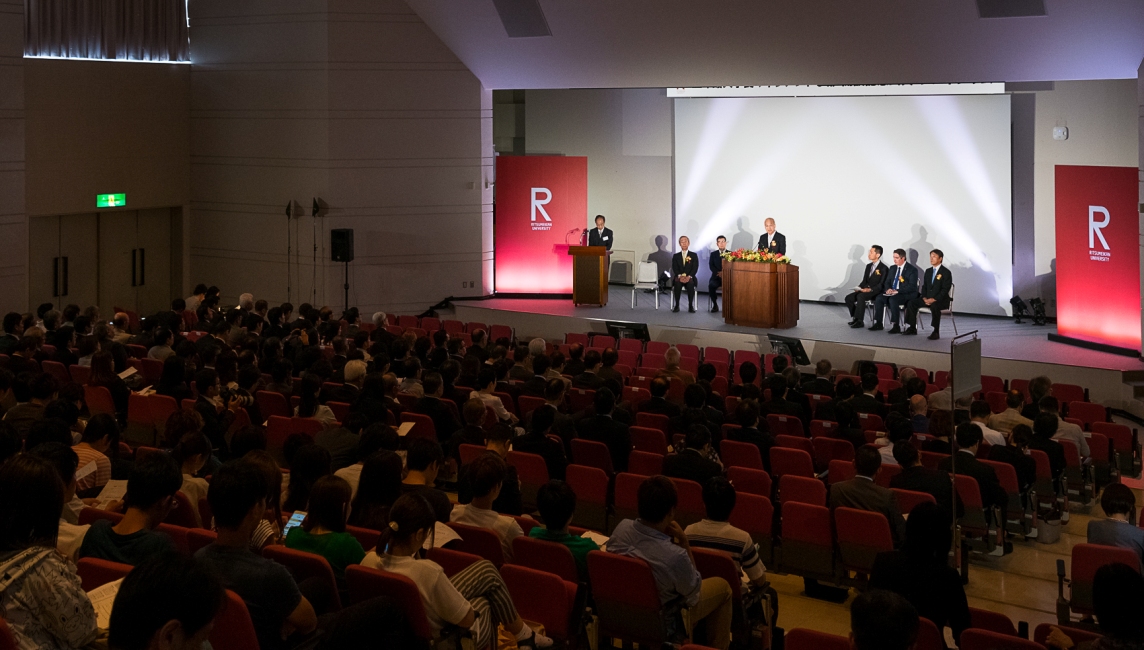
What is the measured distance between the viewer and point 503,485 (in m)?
6.38

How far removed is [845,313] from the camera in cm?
1762

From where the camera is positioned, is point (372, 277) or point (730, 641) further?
point (372, 277)

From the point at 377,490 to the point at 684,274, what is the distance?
1274 cm

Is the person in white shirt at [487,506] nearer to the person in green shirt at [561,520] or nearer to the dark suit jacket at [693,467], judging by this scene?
the person in green shirt at [561,520]

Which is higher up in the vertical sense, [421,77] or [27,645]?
[421,77]

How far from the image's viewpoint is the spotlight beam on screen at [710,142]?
1873 cm

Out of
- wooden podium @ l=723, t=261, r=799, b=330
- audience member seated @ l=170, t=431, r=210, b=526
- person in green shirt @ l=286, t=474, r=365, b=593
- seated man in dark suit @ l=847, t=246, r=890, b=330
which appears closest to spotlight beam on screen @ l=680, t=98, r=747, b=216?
wooden podium @ l=723, t=261, r=799, b=330

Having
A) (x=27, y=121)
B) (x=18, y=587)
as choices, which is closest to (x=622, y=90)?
(x=27, y=121)

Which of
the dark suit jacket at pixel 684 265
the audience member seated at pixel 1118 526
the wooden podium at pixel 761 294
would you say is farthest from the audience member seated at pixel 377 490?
the dark suit jacket at pixel 684 265

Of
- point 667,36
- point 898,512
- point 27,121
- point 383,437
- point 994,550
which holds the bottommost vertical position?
point 994,550

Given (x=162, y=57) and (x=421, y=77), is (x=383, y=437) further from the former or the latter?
(x=162, y=57)

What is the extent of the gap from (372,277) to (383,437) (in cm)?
1194

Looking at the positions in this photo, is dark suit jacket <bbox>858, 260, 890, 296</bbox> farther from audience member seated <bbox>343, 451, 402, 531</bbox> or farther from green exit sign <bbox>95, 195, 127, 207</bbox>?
audience member seated <bbox>343, 451, 402, 531</bbox>

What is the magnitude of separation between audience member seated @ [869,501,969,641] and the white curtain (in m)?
15.5
